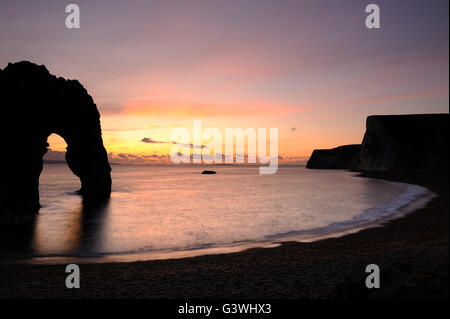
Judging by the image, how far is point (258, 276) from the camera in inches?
343

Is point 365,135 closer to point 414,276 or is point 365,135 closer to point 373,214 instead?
point 373,214

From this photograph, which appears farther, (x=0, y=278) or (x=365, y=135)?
(x=365, y=135)

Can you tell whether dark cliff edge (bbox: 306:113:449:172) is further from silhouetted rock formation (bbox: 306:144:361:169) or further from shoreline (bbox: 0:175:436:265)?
shoreline (bbox: 0:175:436:265)

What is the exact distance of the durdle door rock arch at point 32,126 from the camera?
20.5 meters

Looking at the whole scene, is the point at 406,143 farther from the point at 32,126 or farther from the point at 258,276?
the point at 258,276

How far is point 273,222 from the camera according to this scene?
2269cm

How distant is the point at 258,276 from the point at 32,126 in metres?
21.4

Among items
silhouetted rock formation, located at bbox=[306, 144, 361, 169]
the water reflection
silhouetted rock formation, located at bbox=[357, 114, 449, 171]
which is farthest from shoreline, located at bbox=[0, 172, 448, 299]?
silhouetted rock formation, located at bbox=[306, 144, 361, 169]

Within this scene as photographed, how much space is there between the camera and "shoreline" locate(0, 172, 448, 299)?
675cm

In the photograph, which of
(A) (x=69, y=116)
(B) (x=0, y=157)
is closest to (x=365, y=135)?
(A) (x=69, y=116)

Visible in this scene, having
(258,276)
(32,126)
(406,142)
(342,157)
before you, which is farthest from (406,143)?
(258,276)

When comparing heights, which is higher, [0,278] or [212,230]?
[0,278]

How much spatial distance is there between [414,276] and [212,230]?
14607 millimetres
